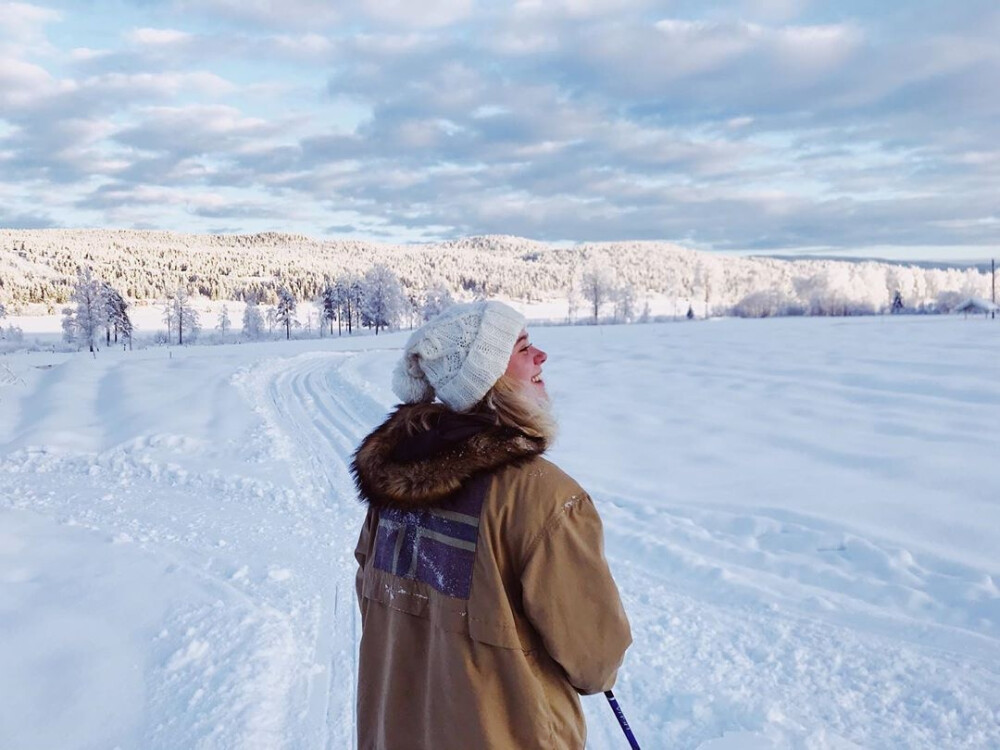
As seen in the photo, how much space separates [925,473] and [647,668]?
561 centimetres

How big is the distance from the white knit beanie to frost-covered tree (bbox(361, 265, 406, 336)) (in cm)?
7842

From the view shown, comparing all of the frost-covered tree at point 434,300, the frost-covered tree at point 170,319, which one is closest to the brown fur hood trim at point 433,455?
the frost-covered tree at point 434,300

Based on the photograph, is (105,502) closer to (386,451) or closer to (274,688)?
(274,688)

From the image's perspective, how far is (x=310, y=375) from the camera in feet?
68.9

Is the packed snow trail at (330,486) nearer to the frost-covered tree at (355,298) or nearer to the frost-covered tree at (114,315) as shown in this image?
the frost-covered tree at (114,315)

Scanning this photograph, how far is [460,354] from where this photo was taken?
184cm

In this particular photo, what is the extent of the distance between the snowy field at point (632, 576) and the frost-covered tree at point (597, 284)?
83329mm

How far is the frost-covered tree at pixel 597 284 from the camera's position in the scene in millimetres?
95000

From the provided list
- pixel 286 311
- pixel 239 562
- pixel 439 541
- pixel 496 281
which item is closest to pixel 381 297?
pixel 286 311

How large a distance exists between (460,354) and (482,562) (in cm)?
52

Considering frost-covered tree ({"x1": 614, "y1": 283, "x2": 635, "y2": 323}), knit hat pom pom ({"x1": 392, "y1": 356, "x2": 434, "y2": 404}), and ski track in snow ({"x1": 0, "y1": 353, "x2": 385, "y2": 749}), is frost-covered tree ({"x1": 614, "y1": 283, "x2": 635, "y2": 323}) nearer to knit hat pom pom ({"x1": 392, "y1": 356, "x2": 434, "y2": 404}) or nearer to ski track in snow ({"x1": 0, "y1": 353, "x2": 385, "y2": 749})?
ski track in snow ({"x1": 0, "y1": 353, "x2": 385, "y2": 749})

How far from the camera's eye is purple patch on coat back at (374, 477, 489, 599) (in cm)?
171

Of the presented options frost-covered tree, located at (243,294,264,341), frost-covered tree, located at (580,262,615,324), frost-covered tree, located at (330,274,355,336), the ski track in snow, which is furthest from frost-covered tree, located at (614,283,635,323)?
Result: the ski track in snow

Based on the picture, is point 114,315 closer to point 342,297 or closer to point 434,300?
point 342,297
